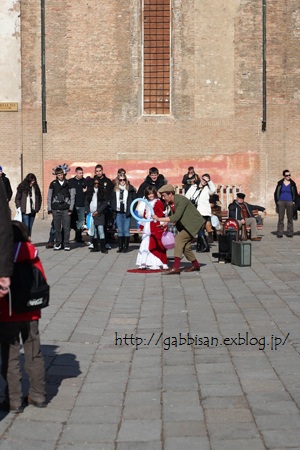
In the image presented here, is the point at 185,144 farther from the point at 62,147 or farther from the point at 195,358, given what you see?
the point at 195,358

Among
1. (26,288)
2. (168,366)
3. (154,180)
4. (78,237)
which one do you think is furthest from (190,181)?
(26,288)

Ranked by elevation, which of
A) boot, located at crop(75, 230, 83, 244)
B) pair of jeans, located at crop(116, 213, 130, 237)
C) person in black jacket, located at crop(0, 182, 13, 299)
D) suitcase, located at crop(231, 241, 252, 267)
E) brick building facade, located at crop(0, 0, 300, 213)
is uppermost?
brick building facade, located at crop(0, 0, 300, 213)

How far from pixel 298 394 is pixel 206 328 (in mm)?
3028

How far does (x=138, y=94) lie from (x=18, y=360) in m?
24.0

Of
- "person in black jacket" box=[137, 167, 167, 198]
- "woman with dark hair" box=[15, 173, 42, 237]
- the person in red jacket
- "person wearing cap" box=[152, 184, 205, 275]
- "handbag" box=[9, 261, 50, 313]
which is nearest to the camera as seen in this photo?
"handbag" box=[9, 261, 50, 313]

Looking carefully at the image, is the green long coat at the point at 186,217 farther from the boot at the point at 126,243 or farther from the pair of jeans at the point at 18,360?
the pair of jeans at the point at 18,360

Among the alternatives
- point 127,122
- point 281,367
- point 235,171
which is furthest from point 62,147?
point 281,367

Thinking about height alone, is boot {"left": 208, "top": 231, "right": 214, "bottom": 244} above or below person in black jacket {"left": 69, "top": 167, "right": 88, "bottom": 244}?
below

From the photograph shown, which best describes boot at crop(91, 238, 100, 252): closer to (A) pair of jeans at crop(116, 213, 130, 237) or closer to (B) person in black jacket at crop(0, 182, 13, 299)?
(A) pair of jeans at crop(116, 213, 130, 237)

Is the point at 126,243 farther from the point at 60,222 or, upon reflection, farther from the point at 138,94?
the point at 138,94

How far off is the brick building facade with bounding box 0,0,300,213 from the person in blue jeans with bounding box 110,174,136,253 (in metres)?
10.4

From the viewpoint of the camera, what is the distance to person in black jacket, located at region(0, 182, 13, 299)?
5.97 metres

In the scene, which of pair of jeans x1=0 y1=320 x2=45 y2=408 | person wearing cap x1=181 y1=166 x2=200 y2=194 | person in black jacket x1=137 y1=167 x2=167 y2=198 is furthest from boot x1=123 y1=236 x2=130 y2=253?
pair of jeans x1=0 y1=320 x2=45 y2=408

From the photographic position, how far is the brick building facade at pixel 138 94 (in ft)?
97.5
